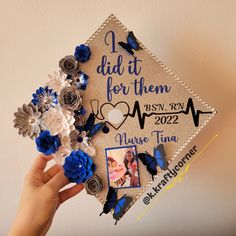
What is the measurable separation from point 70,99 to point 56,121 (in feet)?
0.16

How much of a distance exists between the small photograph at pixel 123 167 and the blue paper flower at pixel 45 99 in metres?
0.14

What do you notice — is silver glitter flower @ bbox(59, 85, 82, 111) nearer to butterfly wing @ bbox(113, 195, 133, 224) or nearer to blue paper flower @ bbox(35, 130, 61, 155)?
blue paper flower @ bbox(35, 130, 61, 155)

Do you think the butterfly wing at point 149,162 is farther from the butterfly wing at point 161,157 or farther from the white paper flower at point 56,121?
the white paper flower at point 56,121

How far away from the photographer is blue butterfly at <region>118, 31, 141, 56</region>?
Answer: 0.55m

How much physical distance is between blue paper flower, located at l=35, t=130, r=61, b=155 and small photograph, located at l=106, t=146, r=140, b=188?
10 centimetres

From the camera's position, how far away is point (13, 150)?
0.72m

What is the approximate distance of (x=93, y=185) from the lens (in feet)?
1.84

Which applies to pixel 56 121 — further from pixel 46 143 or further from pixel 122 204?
pixel 122 204

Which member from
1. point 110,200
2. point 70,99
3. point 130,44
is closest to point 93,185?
point 110,200

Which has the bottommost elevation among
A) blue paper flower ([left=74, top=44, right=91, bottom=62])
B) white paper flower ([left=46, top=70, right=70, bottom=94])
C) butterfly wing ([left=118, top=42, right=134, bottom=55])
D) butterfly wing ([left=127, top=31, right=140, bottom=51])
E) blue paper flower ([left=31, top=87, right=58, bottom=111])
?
blue paper flower ([left=31, top=87, right=58, bottom=111])

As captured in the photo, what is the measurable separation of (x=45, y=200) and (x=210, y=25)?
462 mm

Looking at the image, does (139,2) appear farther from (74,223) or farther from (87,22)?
(74,223)

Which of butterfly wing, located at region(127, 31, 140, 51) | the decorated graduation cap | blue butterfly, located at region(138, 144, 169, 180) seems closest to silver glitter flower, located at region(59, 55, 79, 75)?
the decorated graduation cap

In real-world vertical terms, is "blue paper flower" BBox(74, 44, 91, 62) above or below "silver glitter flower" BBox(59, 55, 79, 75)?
above
